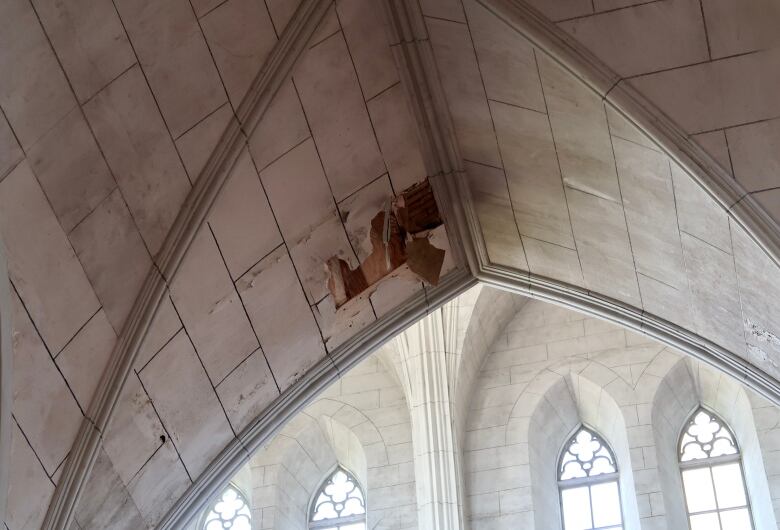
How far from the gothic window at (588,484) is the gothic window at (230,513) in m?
3.78

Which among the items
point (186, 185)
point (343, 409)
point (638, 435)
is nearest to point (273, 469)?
point (343, 409)

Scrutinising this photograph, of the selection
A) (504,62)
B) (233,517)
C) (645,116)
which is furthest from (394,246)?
(233,517)

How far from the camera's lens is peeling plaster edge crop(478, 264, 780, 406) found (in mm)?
8016

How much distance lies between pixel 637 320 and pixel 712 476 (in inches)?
182

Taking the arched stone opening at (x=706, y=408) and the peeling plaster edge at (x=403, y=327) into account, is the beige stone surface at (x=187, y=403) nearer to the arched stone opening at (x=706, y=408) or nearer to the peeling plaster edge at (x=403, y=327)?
the peeling plaster edge at (x=403, y=327)

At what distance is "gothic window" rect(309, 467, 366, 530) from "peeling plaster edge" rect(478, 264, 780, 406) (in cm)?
524

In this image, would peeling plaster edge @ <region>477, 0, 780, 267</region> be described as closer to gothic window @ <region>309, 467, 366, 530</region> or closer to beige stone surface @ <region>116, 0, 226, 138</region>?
beige stone surface @ <region>116, 0, 226, 138</region>

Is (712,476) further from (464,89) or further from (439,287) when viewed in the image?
(464,89)

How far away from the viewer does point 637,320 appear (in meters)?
8.59

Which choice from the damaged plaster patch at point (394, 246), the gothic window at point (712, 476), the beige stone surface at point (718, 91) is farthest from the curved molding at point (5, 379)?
the gothic window at point (712, 476)

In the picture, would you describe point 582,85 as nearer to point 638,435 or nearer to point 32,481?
point 32,481

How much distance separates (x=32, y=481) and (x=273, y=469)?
710 centimetres

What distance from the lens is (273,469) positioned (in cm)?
1366

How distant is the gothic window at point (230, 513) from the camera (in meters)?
13.7
